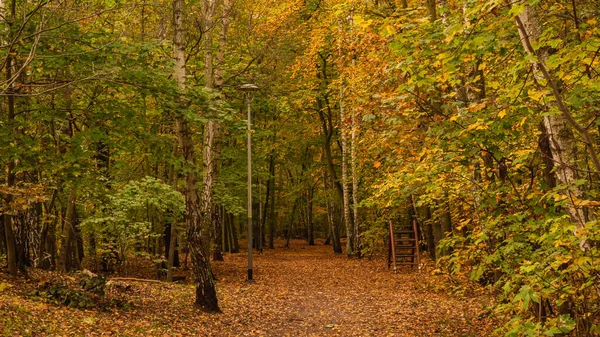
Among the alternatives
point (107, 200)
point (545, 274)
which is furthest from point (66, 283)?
point (545, 274)

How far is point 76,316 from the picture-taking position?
872 cm

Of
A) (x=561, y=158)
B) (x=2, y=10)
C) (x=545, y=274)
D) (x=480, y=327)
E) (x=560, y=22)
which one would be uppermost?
(x=2, y=10)

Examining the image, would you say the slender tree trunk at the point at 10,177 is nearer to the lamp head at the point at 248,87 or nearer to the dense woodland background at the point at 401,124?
the dense woodland background at the point at 401,124

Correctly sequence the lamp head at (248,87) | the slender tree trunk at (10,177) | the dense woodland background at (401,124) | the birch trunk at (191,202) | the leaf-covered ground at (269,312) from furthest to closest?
the lamp head at (248,87) → the birch trunk at (191,202) → the slender tree trunk at (10,177) → the leaf-covered ground at (269,312) → the dense woodland background at (401,124)

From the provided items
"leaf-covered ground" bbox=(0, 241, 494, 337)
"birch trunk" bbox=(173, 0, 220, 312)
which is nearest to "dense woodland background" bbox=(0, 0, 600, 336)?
"birch trunk" bbox=(173, 0, 220, 312)

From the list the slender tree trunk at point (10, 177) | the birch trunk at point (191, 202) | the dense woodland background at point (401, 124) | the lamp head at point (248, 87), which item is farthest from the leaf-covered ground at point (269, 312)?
the lamp head at point (248, 87)

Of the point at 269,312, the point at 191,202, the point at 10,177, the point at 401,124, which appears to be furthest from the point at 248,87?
the point at 401,124

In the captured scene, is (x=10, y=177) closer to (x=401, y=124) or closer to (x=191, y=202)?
(x=191, y=202)

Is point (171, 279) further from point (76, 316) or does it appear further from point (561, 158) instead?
point (561, 158)

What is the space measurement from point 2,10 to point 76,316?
17.2 ft

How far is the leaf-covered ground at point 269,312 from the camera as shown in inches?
328

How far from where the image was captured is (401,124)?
26.7 ft

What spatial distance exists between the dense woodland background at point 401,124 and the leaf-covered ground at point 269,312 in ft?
2.93

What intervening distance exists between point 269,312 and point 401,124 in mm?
5953
